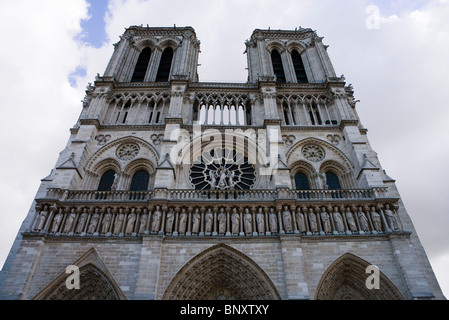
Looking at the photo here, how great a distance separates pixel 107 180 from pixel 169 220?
533 centimetres

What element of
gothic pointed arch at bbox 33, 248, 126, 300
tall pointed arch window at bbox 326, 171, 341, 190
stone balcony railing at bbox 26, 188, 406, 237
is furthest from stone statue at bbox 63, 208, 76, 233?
tall pointed arch window at bbox 326, 171, 341, 190

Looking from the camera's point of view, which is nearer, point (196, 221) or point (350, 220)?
point (196, 221)

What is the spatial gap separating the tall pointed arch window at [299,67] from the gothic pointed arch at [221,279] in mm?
15387

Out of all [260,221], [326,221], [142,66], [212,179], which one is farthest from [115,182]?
[142,66]

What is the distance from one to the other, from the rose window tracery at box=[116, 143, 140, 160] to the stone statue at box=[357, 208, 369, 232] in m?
11.8

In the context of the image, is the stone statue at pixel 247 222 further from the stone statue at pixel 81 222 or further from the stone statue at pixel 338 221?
the stone statue at pixel 81 222

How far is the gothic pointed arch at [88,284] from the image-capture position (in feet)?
37.0

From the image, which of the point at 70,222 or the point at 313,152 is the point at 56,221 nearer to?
the point at 70,222

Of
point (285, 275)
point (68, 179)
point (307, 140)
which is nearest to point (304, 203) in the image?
point (285, 275)

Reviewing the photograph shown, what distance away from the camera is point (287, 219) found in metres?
12.8

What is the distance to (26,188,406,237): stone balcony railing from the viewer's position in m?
12.6

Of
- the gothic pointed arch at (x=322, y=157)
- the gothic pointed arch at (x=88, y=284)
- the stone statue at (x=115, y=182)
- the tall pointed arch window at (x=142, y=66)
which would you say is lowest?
the gothic pointed arch at (x=88, y=284)

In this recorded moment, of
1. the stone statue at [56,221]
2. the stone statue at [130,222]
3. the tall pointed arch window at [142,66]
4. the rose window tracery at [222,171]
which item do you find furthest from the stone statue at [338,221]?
the tall pointed arch window at [142,66]
